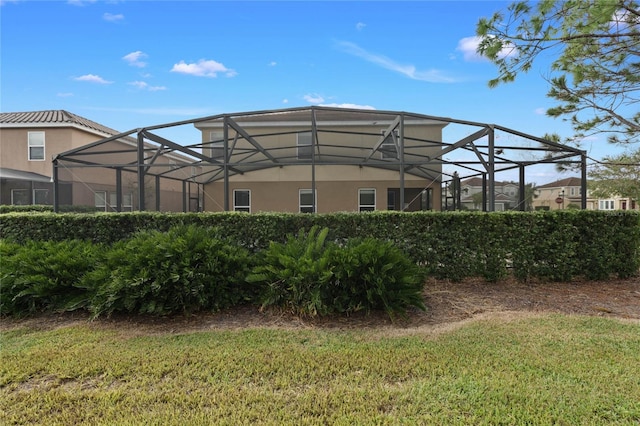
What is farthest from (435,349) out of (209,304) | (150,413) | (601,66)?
(601,66)

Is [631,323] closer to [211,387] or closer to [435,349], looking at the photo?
[435,349]

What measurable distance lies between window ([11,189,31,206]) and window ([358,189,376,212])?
45.1 feet

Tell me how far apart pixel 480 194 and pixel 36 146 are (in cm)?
2174

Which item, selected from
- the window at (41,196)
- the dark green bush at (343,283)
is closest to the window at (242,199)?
the window at (41,196)

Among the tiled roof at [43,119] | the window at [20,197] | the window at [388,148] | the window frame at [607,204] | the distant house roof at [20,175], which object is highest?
the tiled roof at [43,119]

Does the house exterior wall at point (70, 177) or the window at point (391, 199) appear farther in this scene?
the window at point (391, 199)

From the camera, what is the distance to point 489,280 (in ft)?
18.9

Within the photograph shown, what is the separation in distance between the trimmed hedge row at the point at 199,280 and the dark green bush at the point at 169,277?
11 mm

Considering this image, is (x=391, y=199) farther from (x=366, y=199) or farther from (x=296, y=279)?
(x=296, y=279)

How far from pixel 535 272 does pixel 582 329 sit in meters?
2.08

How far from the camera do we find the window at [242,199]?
1552 centimetres

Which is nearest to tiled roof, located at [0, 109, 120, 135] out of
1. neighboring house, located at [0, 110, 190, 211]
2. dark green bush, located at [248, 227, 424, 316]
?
neighboring house, located at [0, 110, 190, 211]

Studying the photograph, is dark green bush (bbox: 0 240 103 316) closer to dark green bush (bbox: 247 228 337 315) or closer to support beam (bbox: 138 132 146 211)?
dark green bush (bbox: 247 228 337 315)

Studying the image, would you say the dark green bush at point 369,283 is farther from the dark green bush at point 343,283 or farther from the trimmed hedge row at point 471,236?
the trimmed hedge row at point 471,236
